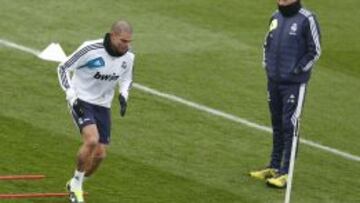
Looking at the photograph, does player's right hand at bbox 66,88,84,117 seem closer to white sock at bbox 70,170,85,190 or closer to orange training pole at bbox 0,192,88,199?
white sock at bbox 70,170,85,190

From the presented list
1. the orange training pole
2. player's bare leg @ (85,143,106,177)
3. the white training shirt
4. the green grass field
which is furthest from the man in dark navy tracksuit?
the orange training pole

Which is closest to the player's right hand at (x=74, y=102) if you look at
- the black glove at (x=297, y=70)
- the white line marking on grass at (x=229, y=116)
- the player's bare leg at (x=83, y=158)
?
the player's bare leg at (x=83, y=158)

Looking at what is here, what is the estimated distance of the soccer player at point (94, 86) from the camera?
1287cm

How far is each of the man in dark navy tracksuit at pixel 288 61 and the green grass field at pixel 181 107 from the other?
33.1 inches

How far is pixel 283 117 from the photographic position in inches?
572

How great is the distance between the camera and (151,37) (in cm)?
2089

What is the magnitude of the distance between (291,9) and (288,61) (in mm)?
674

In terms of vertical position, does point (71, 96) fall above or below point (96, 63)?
below

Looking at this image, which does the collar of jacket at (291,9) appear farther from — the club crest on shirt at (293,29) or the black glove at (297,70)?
the black glove at (297,70)

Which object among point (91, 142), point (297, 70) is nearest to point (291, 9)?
point (297, 70)

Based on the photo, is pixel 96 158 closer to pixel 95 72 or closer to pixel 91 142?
pixel 91 142

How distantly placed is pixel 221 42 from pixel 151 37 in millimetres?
1392

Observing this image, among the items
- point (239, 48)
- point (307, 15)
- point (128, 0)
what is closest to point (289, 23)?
point (307, 15)

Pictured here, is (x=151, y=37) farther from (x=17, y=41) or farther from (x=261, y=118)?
(x=261, y=118)
